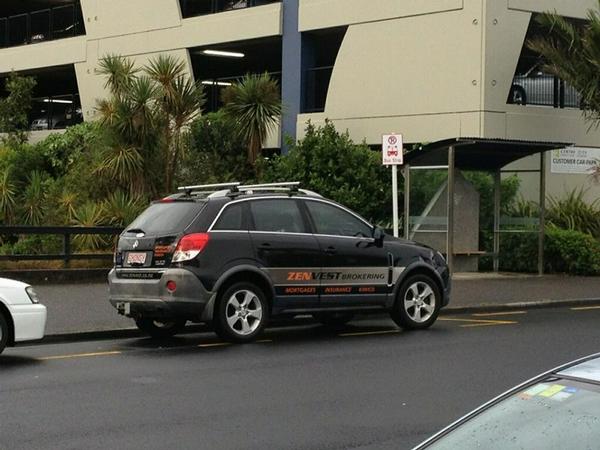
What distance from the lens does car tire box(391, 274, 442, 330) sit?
43.7 feet

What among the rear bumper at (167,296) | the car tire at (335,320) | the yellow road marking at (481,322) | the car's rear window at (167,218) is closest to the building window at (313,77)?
the yellow road marking at (481,322)

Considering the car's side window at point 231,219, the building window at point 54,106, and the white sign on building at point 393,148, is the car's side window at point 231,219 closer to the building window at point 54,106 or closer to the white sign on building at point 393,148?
the white sign on building at point 393,148

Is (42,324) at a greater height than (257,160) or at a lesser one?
lesser

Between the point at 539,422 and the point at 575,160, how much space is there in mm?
21664

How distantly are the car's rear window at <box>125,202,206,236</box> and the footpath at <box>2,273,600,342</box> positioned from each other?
1.70 m

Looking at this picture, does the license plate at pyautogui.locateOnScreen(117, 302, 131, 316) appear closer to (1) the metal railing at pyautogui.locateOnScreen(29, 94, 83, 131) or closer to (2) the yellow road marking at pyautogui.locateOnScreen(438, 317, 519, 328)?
(2) the yellow road marking at pyautogui.locateOnScreen(438, 317, 519, 328)

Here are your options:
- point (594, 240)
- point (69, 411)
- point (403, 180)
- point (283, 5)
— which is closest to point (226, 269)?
point (69, 411)

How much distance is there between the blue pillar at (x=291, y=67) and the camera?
87.9 ft

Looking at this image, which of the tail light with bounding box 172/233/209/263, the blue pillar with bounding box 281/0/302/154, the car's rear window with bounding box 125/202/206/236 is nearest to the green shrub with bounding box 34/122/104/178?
the blue pillar with bounding box 281/0/302/154

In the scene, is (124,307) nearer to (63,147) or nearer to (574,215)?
(574,215)

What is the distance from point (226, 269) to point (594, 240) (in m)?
12.5

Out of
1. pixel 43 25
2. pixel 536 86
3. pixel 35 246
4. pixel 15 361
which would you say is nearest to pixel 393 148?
pixel 15 361

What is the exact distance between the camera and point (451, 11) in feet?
76.5

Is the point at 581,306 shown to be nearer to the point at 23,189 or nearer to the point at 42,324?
the point at 42,324
